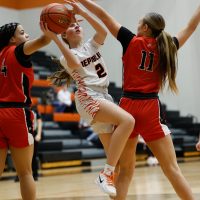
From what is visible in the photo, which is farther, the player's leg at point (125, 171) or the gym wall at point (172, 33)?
the gym wall at point (172, 33)

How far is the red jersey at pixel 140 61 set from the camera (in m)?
4.32

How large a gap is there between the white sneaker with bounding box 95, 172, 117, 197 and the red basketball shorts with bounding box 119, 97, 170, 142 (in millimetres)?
487

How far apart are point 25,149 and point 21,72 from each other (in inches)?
27.2

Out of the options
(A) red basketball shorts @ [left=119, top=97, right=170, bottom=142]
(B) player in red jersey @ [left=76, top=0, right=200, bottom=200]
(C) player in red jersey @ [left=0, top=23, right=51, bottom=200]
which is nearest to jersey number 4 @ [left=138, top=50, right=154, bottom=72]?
(B) player in red jersey @ [left=76, top=0, right=200, bottom=200]

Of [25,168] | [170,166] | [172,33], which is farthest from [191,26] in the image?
[172,33]

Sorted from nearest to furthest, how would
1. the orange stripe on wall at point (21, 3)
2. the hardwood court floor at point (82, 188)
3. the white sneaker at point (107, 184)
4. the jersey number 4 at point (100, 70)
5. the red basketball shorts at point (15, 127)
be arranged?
the white sneaker at point (107, 184) → the red basketball shorts at point (15, 127) → the jersey number 4 at point (100, 70) → the hardwood court floor at point (82, 188) → the orange stripe on wall at point (21, 3)

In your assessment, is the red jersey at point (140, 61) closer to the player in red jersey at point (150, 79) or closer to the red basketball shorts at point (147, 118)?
the player in red jersey at point (150, 79)

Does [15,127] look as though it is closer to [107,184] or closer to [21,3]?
[107,184]

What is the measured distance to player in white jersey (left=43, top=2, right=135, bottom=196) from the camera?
4.16 meters

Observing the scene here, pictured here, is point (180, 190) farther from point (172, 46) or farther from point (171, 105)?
point (171, 105)

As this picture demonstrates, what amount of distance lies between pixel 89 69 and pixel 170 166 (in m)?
1.13

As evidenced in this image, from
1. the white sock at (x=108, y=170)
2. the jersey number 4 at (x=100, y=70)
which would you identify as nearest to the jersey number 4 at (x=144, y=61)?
the jersey number 4 at (x=100, y=70)

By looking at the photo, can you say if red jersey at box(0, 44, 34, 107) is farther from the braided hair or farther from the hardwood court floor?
the hardwood court floor

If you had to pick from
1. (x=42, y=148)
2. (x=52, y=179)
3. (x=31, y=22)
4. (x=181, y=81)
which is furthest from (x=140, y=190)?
(x=31, y=22)
